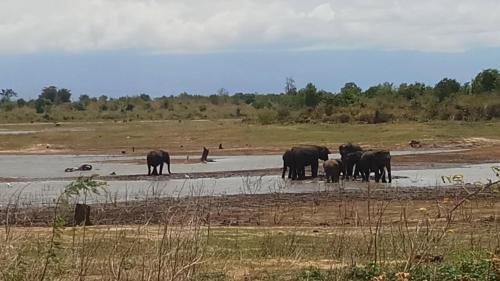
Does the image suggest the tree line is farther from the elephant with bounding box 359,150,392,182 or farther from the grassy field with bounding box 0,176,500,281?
the grassy field with bounding box 0,176,500,281

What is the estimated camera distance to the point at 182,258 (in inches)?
368

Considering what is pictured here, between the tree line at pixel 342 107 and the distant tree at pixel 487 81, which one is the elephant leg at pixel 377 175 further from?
the distant tree at pixel 487 81

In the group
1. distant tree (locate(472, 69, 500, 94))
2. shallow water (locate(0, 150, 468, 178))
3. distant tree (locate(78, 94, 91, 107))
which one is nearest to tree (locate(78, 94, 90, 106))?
distant tree (locate(78, 94, 91, 107))

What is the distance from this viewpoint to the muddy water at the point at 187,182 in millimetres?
28900

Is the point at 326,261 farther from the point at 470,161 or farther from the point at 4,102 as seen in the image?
the point at 4,102

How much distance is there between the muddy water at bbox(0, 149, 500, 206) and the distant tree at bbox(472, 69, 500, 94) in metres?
31.0

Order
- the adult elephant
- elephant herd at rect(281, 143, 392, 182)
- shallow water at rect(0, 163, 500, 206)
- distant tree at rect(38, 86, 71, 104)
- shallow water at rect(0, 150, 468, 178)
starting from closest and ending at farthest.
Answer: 1. shallow water at rect(0, 163, 500, 206)
2. elephant herd at rect(281, 143, 392, 182)
3. the adult elephant
4. shallow water at rect(0, 150, 468, 178)
5. distant tree at rect(38, 86, 71, 104)

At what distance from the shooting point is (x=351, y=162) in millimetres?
36156

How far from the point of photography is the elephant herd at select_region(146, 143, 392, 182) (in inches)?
1319

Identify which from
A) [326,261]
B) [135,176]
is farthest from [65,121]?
[326,261]

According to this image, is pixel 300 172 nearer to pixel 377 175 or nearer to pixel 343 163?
pixel 343 163

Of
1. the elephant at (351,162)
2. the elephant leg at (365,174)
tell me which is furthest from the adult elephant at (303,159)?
the elephant leg at (365,174)

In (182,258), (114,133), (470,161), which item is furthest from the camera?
(114,133)

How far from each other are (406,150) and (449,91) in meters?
27.1
